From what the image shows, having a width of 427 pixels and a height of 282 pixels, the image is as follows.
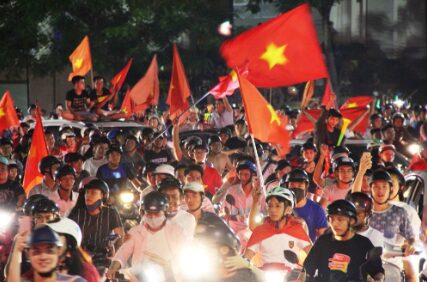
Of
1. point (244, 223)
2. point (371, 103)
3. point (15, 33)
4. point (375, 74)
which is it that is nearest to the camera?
point (244, 223)

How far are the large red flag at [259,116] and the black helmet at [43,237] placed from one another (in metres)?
5.64

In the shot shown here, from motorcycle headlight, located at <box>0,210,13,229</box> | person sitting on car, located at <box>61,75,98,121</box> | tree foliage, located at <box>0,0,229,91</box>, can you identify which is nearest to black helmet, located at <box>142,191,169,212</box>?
motorcycle headlight, located at <box>0,210,13,229</box>

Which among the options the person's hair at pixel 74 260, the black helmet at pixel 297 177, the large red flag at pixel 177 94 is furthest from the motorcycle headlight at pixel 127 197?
the large red flag at pixel 177 94

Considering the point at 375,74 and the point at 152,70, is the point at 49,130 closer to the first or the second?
the point at 152,70

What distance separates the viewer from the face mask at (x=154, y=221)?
862cm

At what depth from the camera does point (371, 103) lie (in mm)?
21328

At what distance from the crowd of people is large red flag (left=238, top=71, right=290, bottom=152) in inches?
17.2

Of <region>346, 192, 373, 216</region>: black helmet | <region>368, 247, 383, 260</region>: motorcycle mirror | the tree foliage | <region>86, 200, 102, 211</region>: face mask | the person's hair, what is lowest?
<region>368, 247, 383, 260</region>: motorcycle mirror

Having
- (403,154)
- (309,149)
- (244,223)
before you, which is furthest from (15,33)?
(244,223)

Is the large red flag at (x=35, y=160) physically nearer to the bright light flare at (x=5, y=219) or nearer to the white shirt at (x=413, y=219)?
the bright light flare at (x=5, y=219)

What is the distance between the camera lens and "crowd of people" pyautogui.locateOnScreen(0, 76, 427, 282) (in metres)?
7.12

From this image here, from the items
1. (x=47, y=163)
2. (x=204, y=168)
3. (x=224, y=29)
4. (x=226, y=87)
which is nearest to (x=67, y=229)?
(x=47, y=163)

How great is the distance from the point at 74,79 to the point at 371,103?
20.6ft

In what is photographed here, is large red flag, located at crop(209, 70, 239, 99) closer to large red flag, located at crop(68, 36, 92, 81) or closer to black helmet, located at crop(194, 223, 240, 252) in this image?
black helmet, located at crop(194, 223, 240, 252)
